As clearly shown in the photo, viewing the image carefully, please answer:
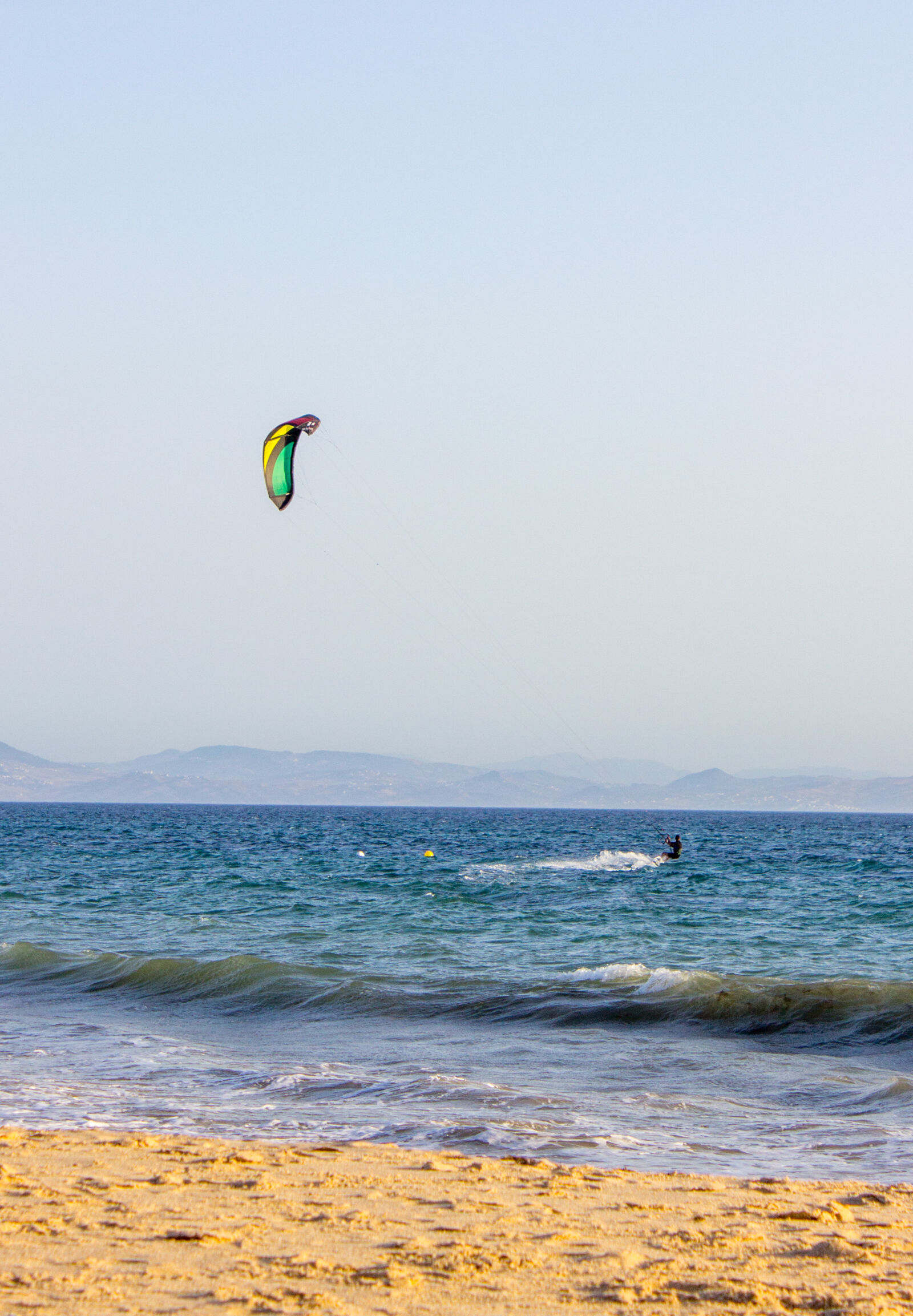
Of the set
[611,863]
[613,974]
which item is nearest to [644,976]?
[613,974]

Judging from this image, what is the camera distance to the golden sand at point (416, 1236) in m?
Result: 4.56

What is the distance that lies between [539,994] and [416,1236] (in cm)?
839

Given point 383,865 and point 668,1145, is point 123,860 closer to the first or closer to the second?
point 383,865

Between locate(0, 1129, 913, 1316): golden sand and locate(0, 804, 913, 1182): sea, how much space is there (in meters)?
0.85

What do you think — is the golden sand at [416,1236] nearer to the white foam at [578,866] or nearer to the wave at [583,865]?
the white foam at [578,866]

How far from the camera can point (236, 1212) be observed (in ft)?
18.7

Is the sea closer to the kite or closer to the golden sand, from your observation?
the golden sand

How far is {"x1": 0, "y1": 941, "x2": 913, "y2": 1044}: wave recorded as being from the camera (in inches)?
494

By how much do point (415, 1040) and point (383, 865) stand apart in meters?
28.1

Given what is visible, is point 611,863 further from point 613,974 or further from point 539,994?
point 539,994

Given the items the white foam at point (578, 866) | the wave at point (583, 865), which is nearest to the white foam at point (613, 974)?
the white foam at point (578, 866)

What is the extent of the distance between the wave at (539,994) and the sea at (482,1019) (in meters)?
0.05

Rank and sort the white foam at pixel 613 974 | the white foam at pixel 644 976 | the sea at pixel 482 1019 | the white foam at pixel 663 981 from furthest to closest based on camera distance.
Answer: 1. the white foam at pixel 613 974
2. the white foam at pixel 644 976
3. the white foam at pixel 663 981
4. the sea at pixel 482 1019

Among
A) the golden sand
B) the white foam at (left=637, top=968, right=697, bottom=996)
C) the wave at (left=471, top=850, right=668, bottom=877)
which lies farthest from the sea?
the wave at (left=471, top=850, right=668, bottom=877)
